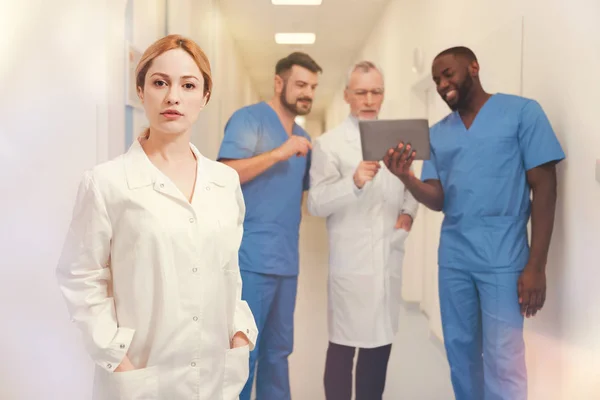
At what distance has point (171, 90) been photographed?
931 mm

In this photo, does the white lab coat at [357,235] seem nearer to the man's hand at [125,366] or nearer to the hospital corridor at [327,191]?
the hospital corridor at [327,191]

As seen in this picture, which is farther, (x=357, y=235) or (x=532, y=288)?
(x=357, y=235)

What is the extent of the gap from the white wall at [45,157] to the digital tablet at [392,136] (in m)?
0.66

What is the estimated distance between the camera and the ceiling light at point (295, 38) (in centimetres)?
167

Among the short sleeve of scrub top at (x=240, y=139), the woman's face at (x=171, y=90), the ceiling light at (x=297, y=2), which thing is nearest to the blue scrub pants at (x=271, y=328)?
the short sleeve of scrub top at (x=240, y=139)

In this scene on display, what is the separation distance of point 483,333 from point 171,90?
1.10 meters

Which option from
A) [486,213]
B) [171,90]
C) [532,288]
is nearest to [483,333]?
[532,288]

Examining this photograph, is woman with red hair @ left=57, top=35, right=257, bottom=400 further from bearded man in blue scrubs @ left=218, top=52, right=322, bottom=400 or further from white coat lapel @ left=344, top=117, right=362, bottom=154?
white coat lapel @ left=344, top=117, right=362, bottom=154

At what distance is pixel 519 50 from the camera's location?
160 cm

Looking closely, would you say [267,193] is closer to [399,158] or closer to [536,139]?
[399,158]

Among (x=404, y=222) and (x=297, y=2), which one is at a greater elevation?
(x=297, y=2)

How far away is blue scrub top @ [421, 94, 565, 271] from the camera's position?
1.45 m

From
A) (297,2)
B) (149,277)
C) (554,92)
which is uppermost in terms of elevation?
(297,2)

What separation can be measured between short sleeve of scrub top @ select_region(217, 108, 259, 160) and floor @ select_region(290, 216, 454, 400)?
0.26m
